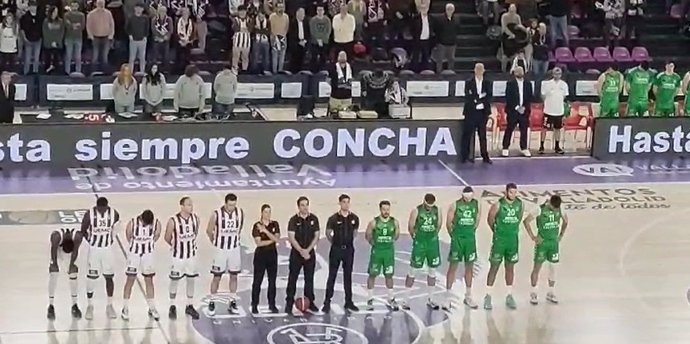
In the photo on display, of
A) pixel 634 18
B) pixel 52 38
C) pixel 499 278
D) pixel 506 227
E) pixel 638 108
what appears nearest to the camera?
pixel 506 227

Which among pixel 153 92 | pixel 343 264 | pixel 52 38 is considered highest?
pixel 52 38

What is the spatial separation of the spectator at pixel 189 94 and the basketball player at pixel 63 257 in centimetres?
1008

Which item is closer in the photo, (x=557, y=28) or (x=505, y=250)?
(x=505, y=250)

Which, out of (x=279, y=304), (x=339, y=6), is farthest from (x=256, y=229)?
(x=339, y=6)

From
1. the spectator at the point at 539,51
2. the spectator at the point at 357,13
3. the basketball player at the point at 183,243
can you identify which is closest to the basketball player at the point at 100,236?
the basketball player at the point at 183,243

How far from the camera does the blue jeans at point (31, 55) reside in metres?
33.1

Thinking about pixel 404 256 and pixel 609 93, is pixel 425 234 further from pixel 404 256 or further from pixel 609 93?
pixel 609 93

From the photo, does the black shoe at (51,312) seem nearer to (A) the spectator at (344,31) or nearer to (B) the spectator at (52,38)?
(B) the spectator at (52,38)

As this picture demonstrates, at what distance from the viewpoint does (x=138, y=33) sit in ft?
110

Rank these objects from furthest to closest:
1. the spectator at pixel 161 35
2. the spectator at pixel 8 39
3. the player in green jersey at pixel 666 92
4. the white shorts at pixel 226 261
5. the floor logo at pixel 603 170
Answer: the spectator at pixel 161 35, the spectator at pixel 8 39, the player in green jersey at pixel 666 92, the floor logo at pixel 603 170, the white shorts at pixel 226 261

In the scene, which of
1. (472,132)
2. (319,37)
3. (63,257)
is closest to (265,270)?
(63,257)

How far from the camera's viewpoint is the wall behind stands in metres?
33.4

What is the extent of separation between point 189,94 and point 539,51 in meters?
10.3

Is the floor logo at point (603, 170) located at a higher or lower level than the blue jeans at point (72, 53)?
lower
